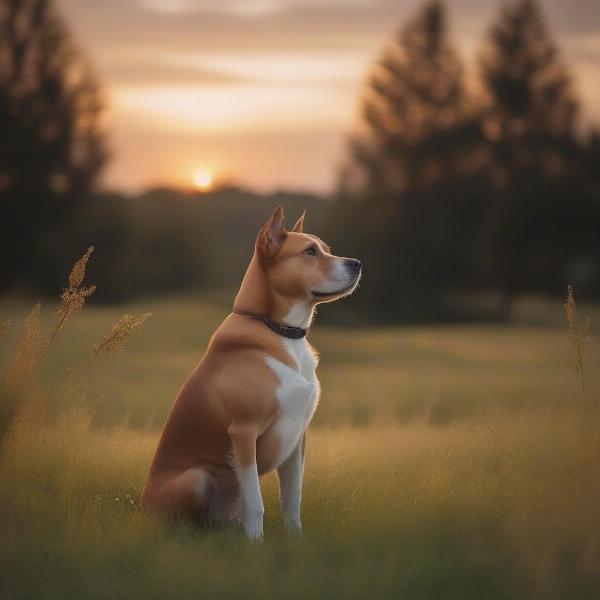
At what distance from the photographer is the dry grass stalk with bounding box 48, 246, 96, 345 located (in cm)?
524

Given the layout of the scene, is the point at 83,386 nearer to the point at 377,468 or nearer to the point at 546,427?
the point at 377,468

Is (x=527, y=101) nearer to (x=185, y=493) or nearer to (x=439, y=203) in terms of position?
(x=439, y=203)

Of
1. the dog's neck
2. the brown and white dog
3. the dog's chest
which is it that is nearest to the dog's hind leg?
the brown and white dog

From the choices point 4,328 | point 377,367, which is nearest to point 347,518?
point 4,328

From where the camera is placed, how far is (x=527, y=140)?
1155 inches

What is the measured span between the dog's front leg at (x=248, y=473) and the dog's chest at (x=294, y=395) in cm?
23

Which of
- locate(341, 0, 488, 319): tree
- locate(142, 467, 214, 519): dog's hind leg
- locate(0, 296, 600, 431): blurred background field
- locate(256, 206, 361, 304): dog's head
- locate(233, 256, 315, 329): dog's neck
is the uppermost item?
locate(341, 0, 488, 319): tree

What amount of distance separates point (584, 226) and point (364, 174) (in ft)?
27.1

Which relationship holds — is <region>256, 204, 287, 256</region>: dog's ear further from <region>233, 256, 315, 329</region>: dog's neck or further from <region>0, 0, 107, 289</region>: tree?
<region>0, 0, 107, 289</region>: tree

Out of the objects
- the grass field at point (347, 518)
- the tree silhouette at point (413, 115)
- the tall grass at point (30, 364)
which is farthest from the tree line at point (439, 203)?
the tall grass at point (30, 364)

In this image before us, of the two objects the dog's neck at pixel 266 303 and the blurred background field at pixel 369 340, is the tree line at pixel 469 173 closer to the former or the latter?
the blurred background field at pixel 369 340

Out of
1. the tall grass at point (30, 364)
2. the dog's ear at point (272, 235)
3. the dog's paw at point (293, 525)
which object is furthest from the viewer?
the tall grass at point (30, 364)

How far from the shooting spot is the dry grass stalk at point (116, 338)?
5.25m

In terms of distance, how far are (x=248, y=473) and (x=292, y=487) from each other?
608 mm
